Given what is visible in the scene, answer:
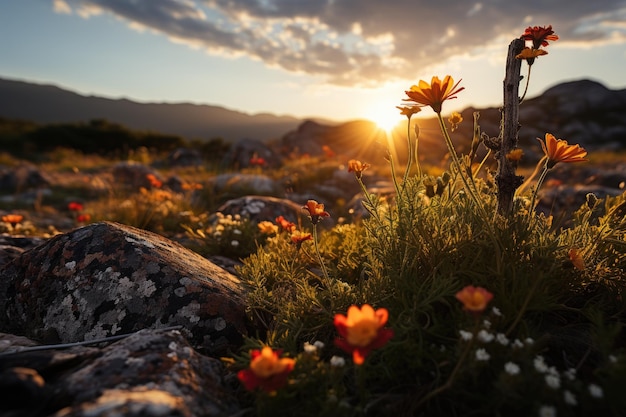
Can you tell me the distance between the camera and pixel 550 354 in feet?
6.79

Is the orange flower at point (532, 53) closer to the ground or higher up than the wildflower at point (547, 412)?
higher up

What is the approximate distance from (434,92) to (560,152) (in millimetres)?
740

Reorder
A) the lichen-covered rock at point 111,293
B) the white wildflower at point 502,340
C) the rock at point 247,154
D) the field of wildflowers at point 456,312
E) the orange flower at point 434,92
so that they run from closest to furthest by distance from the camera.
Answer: the field of wildflowers at point 456,312
the white wildflower at point 502,340
the orange flower at point 434,92
the lichen-covered rock at point 111,293
the rock at point 247,154

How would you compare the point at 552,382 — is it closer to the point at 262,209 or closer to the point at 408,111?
the point at 408,111

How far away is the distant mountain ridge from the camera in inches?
5030

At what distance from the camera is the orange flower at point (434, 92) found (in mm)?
2070

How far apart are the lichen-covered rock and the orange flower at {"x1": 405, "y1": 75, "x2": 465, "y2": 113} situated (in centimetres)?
168

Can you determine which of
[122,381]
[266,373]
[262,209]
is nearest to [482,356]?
[266,373]

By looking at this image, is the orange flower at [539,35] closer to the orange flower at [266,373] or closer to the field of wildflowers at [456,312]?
the field of wildflowers at [456,312]

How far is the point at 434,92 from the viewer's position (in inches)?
82.0

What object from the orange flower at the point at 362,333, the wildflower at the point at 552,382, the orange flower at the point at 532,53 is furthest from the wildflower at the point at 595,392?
the orange flower at the point at 532,53

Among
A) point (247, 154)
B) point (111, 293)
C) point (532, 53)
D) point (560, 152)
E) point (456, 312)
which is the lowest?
point (247, 154)

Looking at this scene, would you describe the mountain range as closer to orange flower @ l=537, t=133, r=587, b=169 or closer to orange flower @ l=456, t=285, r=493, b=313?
orange flower @ l=537, t=133, r=587, b=169

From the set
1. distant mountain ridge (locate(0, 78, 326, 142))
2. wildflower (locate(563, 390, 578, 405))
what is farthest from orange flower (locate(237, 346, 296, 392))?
distant mountain ridge (locate(0, 78, 326, 142))
